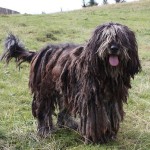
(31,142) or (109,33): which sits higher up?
(109,33)

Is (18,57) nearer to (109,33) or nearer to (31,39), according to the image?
(109,33)

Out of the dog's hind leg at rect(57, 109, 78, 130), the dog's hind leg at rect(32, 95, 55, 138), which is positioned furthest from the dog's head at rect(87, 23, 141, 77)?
the dog's hind leg at rect(57, 109, 78, 130)

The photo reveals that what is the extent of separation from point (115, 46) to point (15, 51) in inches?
88.1

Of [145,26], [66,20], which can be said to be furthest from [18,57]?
[66,20]

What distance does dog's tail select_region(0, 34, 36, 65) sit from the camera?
7117 millimetres

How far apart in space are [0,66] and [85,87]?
5793 mm

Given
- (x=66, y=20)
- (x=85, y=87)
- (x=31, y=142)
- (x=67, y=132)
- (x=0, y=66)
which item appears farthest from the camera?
(x=66, y=20)

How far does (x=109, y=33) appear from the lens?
557 cm

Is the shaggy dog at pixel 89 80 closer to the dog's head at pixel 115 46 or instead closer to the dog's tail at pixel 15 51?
the dog's head at pixel 115 46

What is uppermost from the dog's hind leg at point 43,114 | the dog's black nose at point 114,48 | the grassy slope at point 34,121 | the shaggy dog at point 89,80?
the dog's black nose at point 114,48

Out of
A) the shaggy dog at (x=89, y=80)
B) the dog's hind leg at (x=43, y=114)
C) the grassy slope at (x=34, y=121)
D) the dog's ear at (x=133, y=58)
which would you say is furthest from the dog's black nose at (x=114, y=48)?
the dog's hind leg at (x=43, y=114)

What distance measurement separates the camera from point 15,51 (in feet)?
23.5

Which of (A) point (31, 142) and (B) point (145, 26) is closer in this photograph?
(A) point (31, 142)

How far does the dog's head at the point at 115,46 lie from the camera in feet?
17.9
